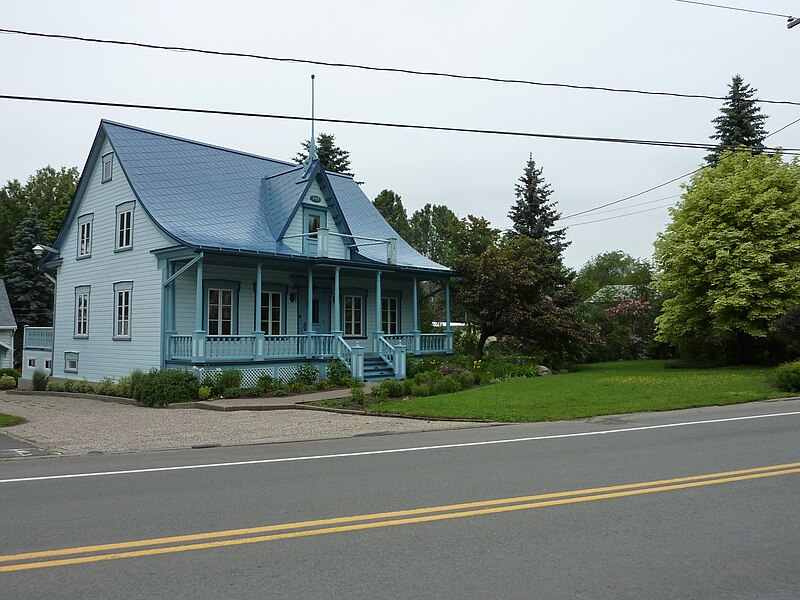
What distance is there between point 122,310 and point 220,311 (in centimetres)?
379

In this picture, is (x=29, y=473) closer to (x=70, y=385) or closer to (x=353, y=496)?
(x=353, y=496)

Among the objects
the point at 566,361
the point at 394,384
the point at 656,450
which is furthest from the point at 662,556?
the point at 566,361

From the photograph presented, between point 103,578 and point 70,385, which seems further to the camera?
point 70,385

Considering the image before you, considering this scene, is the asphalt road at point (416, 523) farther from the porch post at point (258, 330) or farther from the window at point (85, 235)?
the window at point (85, 235)

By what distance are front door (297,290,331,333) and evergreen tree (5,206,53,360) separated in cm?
3136

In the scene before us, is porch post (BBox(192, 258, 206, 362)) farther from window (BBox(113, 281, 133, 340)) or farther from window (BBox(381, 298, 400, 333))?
window (BBox(381, 298, 400, 333))

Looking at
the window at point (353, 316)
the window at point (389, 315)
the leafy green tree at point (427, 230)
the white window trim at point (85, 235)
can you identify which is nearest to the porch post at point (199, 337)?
the window at point (353, 316)

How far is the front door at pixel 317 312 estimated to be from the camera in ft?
83.9

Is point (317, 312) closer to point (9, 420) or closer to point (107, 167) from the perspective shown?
point (107, 167)

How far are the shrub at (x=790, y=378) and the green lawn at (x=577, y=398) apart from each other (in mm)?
396

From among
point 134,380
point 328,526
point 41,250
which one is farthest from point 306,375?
point 328,526

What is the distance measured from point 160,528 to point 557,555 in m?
3.56

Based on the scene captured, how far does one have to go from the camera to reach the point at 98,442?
41.5 ft

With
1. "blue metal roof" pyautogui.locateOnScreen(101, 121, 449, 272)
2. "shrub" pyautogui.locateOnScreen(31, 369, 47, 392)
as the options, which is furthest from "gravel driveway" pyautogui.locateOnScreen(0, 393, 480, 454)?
"shrub" pyautogui.locateOnScreen(31, 369, 47, 392)
